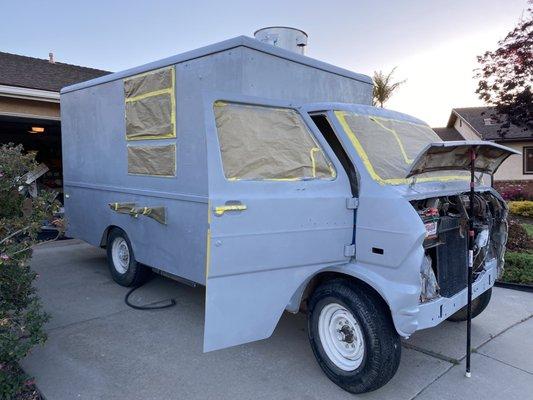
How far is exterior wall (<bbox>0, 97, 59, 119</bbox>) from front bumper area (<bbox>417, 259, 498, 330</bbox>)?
8.09m

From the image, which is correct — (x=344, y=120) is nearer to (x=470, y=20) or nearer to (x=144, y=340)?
(x=144, y=340)

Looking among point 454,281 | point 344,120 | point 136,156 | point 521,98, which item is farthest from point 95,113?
point 521,98

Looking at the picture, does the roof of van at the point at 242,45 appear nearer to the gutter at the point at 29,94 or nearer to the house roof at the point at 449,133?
the gutter at the point at 29,94

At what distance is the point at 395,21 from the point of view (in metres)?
8.39

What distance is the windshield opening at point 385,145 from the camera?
3.16 metres

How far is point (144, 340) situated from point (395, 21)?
310 inches

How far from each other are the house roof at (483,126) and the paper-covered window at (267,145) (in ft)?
58.0

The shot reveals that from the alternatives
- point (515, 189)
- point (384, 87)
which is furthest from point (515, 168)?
point (384, 87)

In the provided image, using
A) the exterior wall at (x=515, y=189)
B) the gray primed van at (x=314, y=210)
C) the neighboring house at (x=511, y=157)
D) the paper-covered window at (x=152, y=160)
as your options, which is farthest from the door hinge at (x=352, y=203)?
the exterior wall at (x=515, y=189)

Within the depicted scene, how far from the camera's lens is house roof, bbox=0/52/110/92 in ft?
26.6

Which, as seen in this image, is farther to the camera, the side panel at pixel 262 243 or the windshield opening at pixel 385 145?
the windshield opening at pixel 385 145

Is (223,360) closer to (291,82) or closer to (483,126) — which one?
(291,82)

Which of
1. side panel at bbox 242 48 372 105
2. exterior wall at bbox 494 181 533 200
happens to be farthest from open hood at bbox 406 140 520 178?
exterior wall at bbox 494 181 533 200

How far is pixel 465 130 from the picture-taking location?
2480cm
